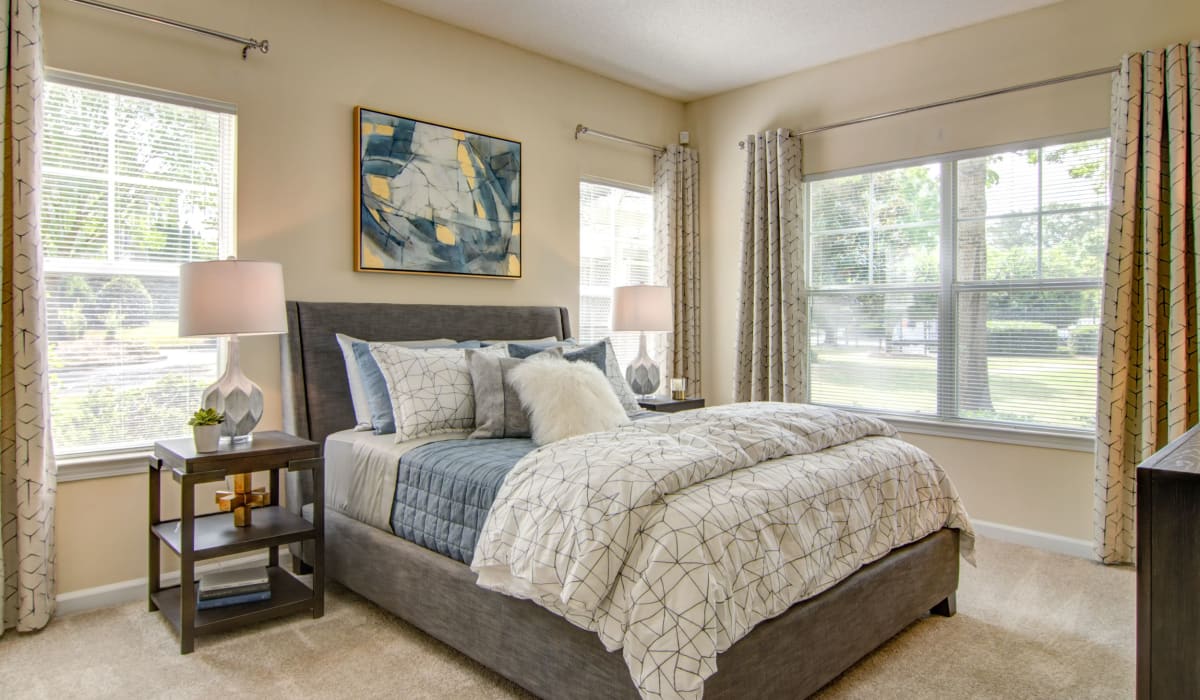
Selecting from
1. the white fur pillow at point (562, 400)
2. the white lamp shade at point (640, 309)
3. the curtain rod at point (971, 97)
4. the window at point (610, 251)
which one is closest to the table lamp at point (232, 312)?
the white fur pillow at point (562, 400)

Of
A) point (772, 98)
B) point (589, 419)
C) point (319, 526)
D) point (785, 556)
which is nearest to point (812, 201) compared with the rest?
point (772, 98)

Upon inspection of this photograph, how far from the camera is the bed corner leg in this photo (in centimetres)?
273

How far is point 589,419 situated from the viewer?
2.76 metres

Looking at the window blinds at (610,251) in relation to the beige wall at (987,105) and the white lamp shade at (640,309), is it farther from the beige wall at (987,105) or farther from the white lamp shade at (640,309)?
the beige wall at (987,105)

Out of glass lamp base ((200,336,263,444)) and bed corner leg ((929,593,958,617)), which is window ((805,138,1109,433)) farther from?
glass lamp base ((200,336,263,444))

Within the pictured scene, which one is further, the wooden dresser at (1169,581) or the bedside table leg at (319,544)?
the bedside table leg at (319,544)

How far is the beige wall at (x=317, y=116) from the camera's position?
2.80 metres

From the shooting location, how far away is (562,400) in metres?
2.77

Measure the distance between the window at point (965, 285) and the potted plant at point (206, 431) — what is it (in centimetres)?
347

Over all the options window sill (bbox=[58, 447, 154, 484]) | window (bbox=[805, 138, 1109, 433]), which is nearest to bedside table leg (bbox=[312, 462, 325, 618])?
window sill (bbox=[58, 447, 154, 484])

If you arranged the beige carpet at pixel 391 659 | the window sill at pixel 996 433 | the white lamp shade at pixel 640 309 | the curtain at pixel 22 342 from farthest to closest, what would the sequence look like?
the white lamp shade at pixel 640 309, the window sill at pixel 996 433, the curtain at pixel 22 342, the beige carpet at pixel 391 659

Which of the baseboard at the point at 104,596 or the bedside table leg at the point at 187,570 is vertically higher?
the bedside table leg at the point at 187,570

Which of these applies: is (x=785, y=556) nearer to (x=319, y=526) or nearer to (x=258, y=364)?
(x=319, y=526)

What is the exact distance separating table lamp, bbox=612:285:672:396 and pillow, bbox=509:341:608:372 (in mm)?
694
